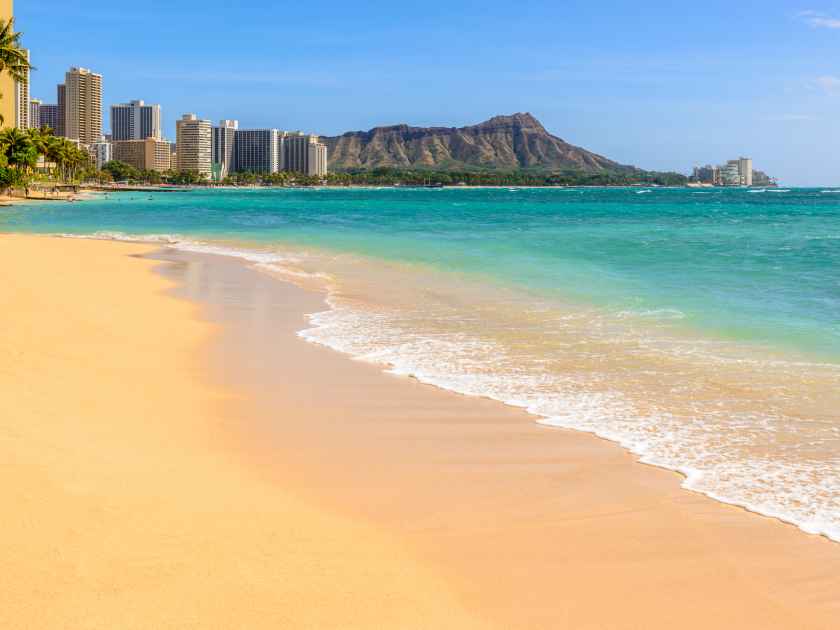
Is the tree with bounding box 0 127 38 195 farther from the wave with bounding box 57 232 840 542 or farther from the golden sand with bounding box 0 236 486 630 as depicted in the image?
the golden sand with bounding box 0 236 486 630

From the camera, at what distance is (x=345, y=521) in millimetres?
4562

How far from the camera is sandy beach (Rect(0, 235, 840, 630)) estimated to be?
3594mm

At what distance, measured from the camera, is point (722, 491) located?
5207mm

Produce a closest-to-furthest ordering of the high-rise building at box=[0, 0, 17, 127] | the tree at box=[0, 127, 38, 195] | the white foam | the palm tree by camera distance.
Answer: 1. the white foam
2. the palm tree
3. the tree at box=[0, 127, 38, 195]
4. the high-rise building at box=[0, 0, 17, 127]

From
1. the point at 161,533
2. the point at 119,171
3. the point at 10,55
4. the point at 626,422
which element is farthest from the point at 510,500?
the point at 119,171

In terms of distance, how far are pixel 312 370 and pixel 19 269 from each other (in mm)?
11299

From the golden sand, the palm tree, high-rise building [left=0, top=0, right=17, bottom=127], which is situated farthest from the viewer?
high-rise building [left=0, top=0, right=17, bottom=127]

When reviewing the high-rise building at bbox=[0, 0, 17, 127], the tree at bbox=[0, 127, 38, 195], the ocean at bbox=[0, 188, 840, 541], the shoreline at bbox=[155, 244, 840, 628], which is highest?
the high-rise building at bbox=[0, 0, 17, 127]

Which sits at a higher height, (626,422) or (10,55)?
(10,55)

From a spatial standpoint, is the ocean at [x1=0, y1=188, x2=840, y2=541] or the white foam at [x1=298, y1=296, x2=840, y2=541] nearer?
the white foam at [x1=298, y1=296, x2=840, y2=541]

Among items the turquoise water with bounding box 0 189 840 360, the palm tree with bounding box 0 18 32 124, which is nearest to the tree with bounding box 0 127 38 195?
the palm tree with bounding box 0 18 32 124

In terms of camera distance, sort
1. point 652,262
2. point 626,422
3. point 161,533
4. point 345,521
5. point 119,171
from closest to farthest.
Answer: point 161,533 → point 345,521 → point 626,422 → point 652,262 → point 119,171

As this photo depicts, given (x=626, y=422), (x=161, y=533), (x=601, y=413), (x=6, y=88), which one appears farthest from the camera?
(x=6, y=88)

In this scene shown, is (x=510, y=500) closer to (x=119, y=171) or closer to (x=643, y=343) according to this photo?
(x=643, y=343)
